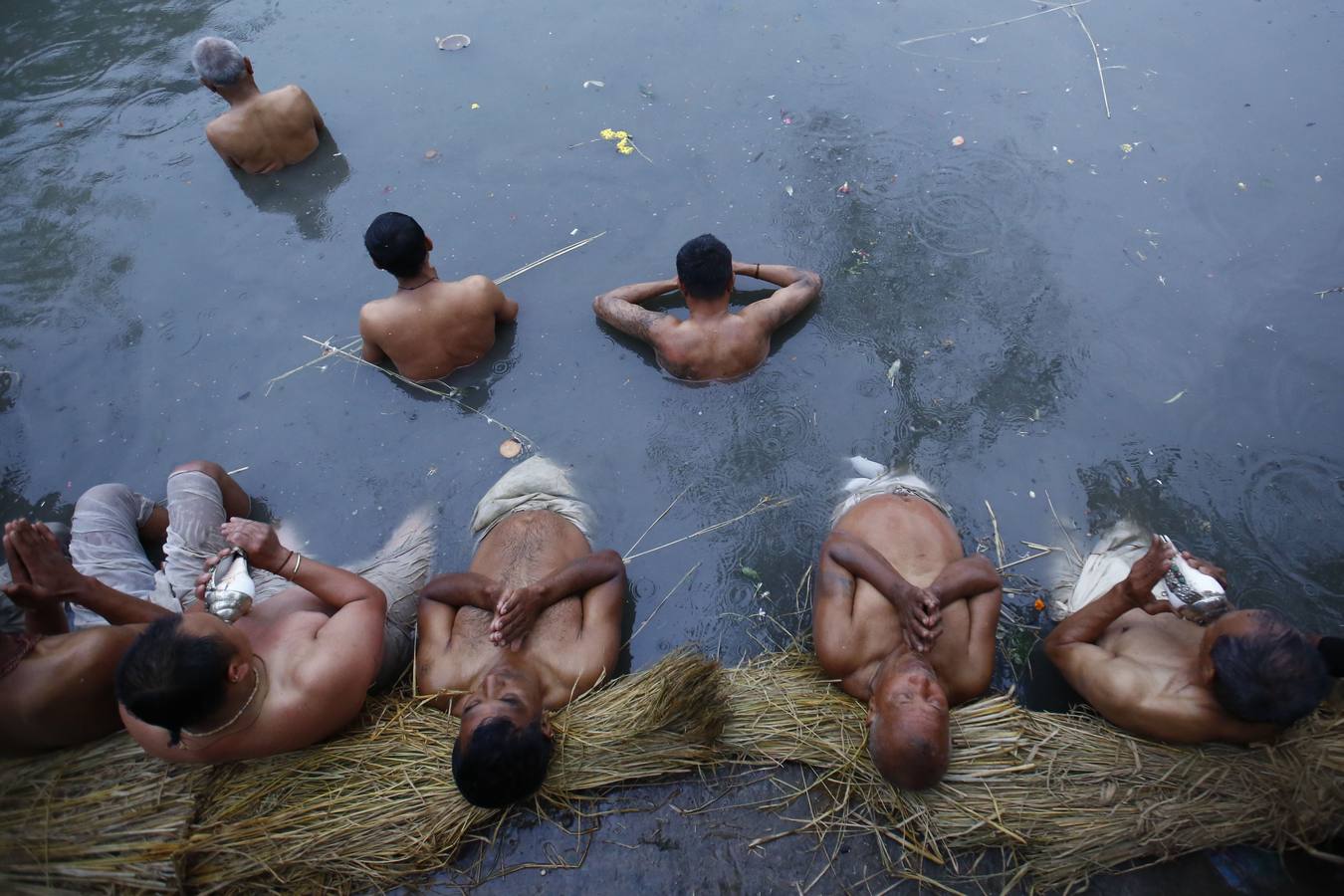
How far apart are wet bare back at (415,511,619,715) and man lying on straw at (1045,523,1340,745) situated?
6.99 ft

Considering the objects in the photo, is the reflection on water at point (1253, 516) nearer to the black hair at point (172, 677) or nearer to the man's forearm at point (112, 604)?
the black hair at point (172, 677)

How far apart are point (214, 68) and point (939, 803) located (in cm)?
650

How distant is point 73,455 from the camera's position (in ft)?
16.1

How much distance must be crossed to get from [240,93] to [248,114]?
0.21 meters

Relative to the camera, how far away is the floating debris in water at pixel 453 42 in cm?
679

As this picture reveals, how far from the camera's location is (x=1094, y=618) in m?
3.57

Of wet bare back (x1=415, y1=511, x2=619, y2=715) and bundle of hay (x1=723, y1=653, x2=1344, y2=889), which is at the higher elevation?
wet bare back (x1=415, y1=511, x2=619, y2=715)

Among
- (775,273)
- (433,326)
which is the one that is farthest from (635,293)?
(433,326)

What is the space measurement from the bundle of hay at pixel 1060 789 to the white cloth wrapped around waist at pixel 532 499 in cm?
147

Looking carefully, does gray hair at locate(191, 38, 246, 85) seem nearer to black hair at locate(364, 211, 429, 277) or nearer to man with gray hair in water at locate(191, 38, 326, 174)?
man with gray hair in water at locate(191, 38, 326, 174)

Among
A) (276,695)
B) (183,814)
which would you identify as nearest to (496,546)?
(276,695)

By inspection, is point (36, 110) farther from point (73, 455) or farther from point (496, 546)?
point (496, 546)

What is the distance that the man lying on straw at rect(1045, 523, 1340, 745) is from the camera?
Result: 2963mm

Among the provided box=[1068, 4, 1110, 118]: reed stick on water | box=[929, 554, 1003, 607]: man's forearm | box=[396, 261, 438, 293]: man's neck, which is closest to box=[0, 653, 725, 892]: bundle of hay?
box=[929, 554, 1003, 607]: man's forearm
